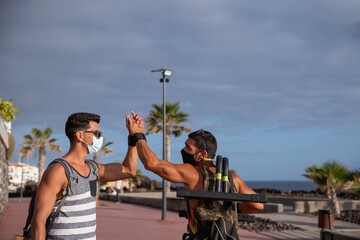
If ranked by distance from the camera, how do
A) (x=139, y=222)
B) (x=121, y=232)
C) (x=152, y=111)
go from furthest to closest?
1. (x=152, y=111)
2. (x=139, y=222)
3. (x=121, y=232)

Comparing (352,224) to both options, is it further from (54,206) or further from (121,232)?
(54,206)

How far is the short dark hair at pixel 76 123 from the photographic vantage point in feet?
11.3

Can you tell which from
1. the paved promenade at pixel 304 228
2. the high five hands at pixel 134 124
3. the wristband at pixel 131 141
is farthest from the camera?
the paved promenade at pixel 304 228

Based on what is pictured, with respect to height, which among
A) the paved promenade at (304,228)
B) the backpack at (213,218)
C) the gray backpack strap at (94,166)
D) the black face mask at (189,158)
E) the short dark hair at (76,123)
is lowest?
the paved promenade at (304,228)

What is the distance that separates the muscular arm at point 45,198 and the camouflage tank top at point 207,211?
1067mm

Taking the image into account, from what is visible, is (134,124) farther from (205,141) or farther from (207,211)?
(207,211)

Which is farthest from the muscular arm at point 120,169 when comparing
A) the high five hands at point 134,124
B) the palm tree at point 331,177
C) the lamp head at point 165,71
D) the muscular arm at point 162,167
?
the palm tree at point 331,177

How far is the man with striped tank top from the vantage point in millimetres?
3029

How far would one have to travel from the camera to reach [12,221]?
51.2 ft

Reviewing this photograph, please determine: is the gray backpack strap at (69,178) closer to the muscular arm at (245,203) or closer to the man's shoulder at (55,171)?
the man's shoulder at (55,171)

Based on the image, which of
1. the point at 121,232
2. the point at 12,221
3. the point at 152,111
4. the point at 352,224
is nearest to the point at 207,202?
the point at 121,232

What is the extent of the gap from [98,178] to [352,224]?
16752mm

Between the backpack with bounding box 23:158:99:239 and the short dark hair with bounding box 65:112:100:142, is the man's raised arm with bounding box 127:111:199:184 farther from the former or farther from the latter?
the backpack with bounding box 23:158:99:239

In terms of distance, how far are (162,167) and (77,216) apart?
71 cm
